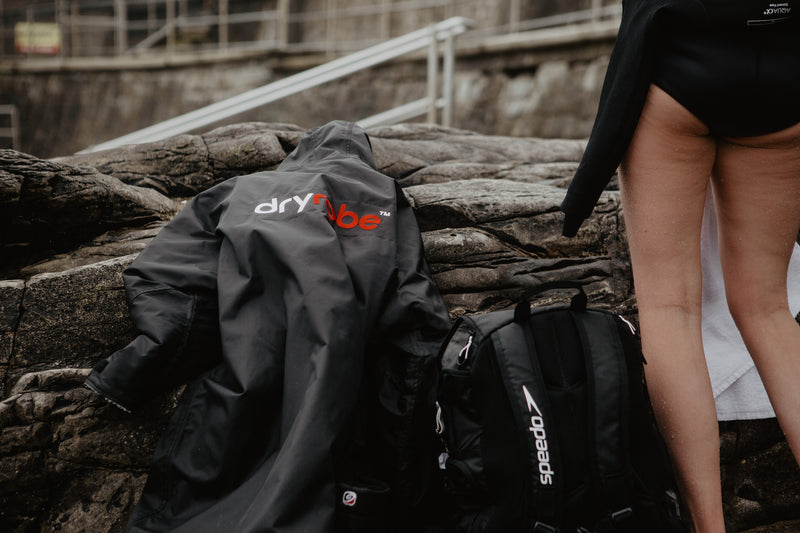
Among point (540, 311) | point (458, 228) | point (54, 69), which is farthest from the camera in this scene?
point (54, 69)

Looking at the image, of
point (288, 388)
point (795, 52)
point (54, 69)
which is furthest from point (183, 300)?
point (54, 69)

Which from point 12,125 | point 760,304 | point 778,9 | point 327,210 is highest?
point 778,9

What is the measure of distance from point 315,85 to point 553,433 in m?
3.85

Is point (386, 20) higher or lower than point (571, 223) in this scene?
higher

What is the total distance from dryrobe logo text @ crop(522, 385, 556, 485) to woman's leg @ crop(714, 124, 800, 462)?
0.70 m

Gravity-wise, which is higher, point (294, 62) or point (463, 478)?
point (294, 62)

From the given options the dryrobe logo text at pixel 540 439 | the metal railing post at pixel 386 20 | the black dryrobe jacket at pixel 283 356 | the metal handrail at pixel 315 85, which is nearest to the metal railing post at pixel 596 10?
Result: the metal railing post at pixel 386 20

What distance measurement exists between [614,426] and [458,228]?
4.61 ft

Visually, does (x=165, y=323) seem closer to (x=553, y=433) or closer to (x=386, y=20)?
(x=553, y=433)

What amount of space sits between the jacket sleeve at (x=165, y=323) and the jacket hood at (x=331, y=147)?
55 centimetres

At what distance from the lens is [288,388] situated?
5.92 ft

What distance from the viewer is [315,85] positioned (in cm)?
487

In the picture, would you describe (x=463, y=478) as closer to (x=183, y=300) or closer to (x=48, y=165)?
(x=183, y=300)

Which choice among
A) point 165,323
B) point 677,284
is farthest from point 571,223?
point 165,323
